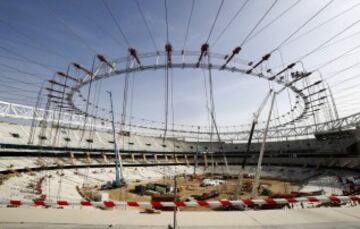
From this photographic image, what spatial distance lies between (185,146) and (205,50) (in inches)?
2868

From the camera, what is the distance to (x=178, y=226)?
603 cm

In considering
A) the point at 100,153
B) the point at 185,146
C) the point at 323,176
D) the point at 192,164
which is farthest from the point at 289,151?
the point at 100,153

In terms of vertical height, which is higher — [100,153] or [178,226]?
[100,153]

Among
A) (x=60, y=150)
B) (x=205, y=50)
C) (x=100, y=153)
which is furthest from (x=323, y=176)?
(x=60, y=150)

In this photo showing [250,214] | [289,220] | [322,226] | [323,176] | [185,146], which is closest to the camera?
[322,226]

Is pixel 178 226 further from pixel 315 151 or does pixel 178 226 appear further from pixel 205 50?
pixel 315 151

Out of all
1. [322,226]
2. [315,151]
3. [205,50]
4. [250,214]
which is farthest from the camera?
[315,151]

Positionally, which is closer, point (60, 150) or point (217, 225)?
point (217, 225)

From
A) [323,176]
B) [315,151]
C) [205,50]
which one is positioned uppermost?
[205,50]

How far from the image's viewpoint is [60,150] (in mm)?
54375

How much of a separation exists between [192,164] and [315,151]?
1608 inches

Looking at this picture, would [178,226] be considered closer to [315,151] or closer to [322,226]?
[322,226]

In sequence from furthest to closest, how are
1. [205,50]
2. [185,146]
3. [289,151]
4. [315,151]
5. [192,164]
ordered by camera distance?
[185,146] → [192,164] → [289,151] → [315,151] → [205,50]

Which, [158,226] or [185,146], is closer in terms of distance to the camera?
[158,226]
